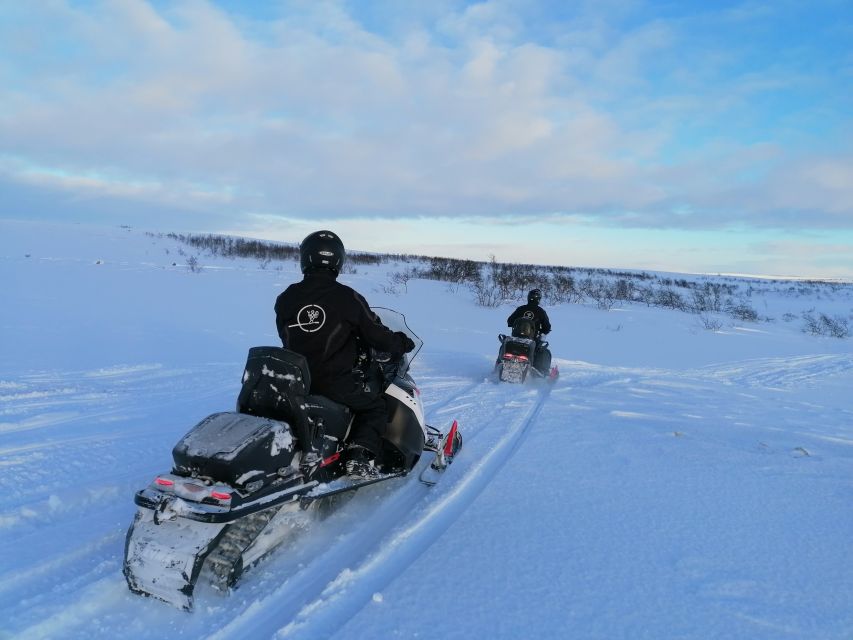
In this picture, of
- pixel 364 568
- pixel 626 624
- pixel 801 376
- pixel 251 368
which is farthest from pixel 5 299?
pixel 801 376

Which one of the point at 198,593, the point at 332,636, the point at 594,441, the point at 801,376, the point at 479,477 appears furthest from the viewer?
the point at 801,376

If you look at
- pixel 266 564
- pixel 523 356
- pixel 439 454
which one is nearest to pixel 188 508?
pixel 266 564

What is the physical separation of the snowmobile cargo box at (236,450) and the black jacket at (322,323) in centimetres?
59

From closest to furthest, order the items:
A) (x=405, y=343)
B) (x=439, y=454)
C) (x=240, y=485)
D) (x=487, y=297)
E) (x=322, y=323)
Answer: (x=240, y=485)
(x=322, y=323)
(x=405, y=343)
(x=439, y=454)
(x=487, y=297)

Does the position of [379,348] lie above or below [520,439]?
above

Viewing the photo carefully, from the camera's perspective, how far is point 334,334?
10.4ft

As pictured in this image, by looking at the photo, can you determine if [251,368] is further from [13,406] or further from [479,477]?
[13,406]

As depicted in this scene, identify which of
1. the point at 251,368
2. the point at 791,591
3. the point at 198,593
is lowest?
the point at 198,593

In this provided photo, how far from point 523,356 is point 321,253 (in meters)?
4.53

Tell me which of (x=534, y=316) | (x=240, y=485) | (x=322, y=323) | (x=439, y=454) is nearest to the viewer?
(x=240, y=485)

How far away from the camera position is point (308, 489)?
2773 mm

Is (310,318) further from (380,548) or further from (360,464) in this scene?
(380,548)

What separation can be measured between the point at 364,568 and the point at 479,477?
1425 mm

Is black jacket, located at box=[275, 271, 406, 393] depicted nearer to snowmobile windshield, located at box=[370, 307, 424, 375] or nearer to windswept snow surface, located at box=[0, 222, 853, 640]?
snowmobile windshield, located at box=[370, 307, 424, 375]
